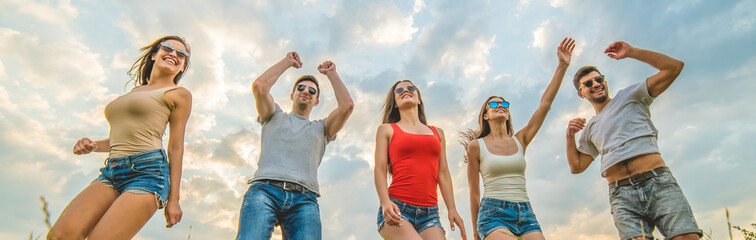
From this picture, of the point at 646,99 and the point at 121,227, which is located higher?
the point at 646,99

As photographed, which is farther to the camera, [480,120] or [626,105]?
[480,120]

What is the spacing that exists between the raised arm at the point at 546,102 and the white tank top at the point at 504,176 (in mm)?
419

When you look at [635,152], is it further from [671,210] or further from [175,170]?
[175,170]

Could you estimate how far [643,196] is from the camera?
16.6ft

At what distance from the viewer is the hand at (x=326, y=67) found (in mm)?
5901

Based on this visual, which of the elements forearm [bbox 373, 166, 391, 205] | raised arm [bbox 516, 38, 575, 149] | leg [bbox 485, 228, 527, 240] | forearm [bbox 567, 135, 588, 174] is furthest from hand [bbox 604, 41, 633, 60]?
forearm [bbox 373, 166, 391, 205]

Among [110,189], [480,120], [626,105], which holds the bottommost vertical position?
[110,189]

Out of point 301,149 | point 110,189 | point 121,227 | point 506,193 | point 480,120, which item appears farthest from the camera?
point 480,120

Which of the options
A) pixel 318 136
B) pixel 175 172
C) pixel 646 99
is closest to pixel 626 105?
pixel 646 99

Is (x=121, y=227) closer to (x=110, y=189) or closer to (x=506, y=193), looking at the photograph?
(x=110, y=189)

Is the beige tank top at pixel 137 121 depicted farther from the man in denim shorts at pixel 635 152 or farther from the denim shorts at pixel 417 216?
the man in denim shorts at pixel 635 152

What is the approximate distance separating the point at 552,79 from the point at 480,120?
1.19 metres

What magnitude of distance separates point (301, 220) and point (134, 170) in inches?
63.2

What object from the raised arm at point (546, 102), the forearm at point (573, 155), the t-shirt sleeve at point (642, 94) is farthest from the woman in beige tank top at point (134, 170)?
the t-shirt sleeve at point (642, 94)
